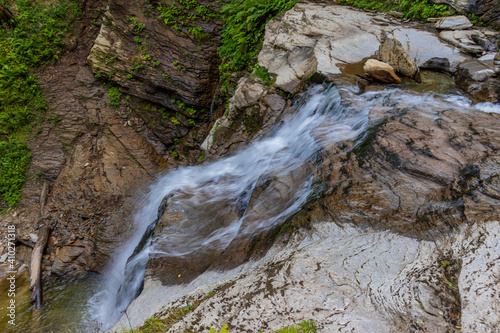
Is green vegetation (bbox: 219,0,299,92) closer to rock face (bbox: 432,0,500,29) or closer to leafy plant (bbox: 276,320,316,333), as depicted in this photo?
rock face (bbox: 432,0,500,29)

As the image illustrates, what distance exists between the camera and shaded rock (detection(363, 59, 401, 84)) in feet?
18.9

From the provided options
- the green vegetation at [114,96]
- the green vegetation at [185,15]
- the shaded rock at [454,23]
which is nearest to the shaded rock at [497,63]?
the shaded rock at [454,23]

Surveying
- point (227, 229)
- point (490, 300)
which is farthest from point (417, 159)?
point (227, 229)

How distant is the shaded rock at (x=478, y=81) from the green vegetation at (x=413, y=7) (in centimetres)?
239

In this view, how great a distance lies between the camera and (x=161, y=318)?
3.30m

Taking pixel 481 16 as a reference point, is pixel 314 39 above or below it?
above

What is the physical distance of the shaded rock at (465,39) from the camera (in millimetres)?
6160

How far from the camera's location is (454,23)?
22.6ft

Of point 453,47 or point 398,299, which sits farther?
point 453,47

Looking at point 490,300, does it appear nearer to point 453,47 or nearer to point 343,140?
point 343,140

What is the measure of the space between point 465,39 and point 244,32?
5.99 m

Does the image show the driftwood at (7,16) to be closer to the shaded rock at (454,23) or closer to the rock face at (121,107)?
the rock face at (121,107)

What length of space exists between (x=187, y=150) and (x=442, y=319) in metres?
9.06

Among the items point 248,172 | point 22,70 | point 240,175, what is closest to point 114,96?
point 22,70
